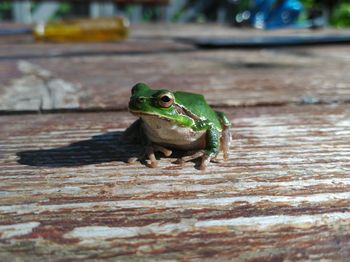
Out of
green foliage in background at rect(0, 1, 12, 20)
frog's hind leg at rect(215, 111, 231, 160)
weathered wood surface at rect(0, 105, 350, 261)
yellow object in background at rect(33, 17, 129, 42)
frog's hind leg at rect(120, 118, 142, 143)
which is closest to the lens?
weathered wood surface at rect(0, 105, 350, 261)

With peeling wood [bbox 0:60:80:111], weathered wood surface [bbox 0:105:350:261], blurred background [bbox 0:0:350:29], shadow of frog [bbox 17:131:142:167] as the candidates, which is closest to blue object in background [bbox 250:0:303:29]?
blurred background [bbox 0:0:350:29]

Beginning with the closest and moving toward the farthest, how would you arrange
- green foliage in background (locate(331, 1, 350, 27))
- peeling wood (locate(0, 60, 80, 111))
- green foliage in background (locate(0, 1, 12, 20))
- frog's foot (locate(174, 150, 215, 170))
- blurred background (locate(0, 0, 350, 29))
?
1. frog's foot (locate(174, 150, 215, 170))
2. peeling wood (locate(0, 60, 80, 111))
3. blurred background (locate(0, 0, 350, 29))
4. green foliage in background (locate(0, 1, 12, 20))
5. green foliage in background (locate(331, 1, 350, 27))

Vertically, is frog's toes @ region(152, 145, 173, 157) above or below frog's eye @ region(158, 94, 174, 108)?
below

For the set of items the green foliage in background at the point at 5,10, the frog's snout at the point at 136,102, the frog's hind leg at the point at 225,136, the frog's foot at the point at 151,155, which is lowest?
the frog's foot at the point at 151,155

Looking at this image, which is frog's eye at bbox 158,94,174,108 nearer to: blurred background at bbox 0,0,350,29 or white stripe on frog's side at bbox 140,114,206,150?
white stripe on frog's side at bbox 140,114,206,150

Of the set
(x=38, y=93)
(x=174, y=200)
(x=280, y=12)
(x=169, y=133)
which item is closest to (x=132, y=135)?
(x=169, y=133)

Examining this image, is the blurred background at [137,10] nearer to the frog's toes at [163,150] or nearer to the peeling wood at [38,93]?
the peeling wood at [38,93]

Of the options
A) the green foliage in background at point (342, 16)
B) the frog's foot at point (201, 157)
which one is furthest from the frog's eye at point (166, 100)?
the green foliage in background at point (342, 16)
